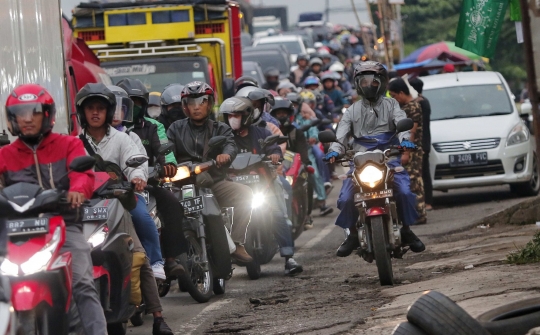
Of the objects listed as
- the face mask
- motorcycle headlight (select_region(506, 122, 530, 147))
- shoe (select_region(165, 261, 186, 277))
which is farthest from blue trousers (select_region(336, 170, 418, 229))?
motorcycle headlight (select_region(506, 122, 530, 147))

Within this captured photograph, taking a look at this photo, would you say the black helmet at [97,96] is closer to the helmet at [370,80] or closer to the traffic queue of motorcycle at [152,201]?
the traffic queue of motorcycle at [152,201]

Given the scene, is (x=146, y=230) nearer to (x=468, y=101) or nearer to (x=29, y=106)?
(x=29, y=106)

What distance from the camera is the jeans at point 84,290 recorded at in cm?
692

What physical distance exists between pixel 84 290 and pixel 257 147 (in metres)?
5.79

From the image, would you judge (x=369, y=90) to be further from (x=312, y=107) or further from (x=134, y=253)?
(x=312, y=107)

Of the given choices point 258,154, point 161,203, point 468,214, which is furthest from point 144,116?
point 468,214

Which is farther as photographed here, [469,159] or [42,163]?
[469,159]

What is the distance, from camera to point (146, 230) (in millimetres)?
9023

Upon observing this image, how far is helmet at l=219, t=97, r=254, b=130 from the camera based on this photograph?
1228 cm

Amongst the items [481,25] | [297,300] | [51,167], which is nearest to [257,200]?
[297,300]

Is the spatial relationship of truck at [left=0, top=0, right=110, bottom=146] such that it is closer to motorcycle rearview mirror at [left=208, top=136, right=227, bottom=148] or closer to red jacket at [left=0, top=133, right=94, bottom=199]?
motorcycle rearview mirror at [left=208, top=136, right=227, bottom=148]

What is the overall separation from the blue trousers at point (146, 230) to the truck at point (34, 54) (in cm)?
112

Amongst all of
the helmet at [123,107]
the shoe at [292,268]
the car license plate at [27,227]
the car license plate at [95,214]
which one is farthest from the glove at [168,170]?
the car license plate at [27,227]

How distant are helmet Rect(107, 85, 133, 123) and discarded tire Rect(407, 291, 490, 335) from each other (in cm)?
377
